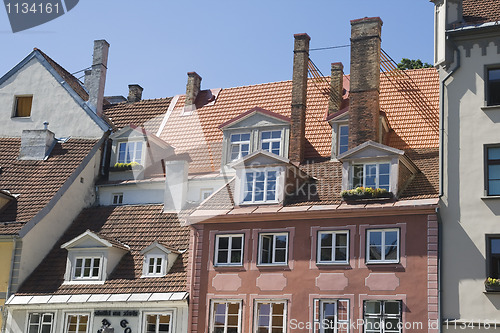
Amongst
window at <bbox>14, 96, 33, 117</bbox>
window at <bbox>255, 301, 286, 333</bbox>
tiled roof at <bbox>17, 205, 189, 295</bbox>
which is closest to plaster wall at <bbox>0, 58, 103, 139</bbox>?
window at <bbox>14, 96, 33, 117</bbox>

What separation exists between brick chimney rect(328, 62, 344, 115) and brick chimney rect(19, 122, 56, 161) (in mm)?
12389

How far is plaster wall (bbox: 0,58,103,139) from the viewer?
123ft

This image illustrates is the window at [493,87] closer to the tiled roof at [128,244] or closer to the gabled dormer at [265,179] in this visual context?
the gabled dormer at [265,179]

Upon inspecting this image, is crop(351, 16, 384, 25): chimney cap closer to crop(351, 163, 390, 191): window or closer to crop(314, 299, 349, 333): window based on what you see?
crop(351, 163, 390, 191): window

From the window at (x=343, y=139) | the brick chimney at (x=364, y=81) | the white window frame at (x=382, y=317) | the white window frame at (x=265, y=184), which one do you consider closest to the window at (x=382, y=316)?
the white window frame at (x=382, y=317)

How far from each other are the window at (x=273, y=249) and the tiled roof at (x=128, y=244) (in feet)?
10.2

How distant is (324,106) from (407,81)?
11.9 ft

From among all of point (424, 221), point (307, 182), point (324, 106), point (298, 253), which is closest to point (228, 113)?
point (324, 106)

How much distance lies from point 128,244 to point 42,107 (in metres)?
9.38

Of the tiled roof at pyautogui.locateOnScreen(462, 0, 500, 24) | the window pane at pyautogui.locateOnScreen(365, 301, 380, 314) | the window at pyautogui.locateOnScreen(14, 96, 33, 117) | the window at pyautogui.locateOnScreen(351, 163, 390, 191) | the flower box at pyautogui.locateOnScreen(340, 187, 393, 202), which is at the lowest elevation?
the window pane at pyautogui.locateOnScreen(365, 301, 380, 314)

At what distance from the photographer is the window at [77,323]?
30.6 meters

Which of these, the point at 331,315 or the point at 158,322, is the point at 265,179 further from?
the point at 158,322

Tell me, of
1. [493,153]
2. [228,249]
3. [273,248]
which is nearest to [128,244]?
[228,249]

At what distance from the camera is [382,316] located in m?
26.6
